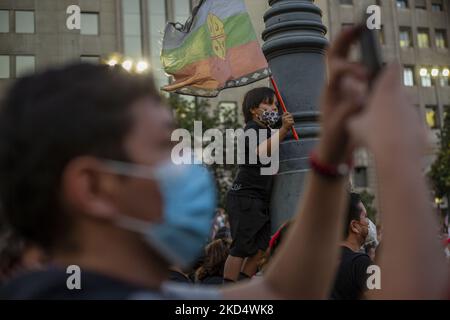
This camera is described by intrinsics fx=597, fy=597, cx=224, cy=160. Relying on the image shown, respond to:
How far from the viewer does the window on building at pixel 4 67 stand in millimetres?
32781

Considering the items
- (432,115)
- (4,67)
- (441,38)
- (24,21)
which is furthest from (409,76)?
(4,67)

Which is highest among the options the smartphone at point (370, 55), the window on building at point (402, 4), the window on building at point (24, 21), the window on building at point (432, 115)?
the window on building at point (402, 4)

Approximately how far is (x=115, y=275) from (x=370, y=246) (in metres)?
5.46

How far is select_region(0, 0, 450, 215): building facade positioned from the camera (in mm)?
32906

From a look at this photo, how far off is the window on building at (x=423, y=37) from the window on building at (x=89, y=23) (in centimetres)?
2307

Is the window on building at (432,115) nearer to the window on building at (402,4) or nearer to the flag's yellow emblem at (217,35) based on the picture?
the window on building at (402,4)

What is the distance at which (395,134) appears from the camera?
1099 millimetres

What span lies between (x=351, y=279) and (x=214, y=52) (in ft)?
8.03

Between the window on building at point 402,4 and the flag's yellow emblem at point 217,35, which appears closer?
the flag's yellow emblem at point 217,35

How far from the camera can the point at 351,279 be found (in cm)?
353

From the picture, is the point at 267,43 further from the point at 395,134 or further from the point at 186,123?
the point at 186,123

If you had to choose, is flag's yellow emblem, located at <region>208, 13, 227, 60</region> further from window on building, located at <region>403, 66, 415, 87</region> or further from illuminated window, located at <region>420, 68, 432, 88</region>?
illuminated window, located at <region>420, 68, 432, 88</region>

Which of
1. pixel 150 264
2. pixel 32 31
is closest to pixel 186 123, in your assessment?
pixel 32 31

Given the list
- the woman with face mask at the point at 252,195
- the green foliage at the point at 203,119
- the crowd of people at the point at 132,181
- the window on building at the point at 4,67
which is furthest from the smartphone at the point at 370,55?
the window on building at the point at 4,67
